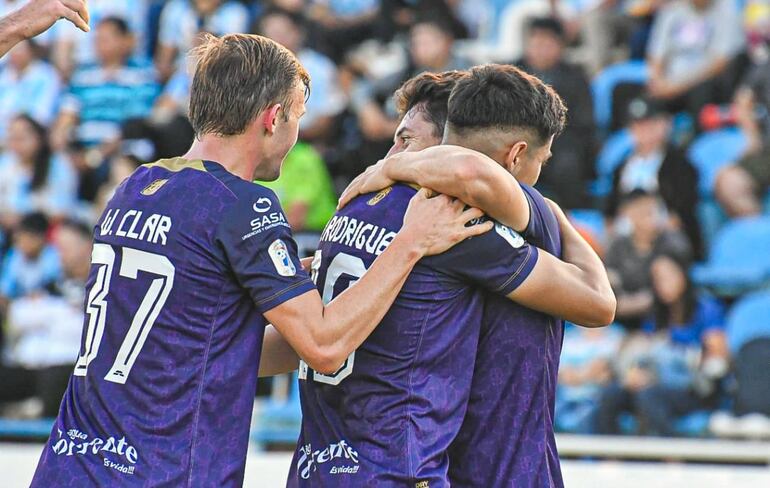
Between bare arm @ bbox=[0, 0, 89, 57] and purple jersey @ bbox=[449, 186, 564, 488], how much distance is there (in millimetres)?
1478

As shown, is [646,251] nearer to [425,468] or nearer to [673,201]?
[673,201]

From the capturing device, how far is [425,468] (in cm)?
334

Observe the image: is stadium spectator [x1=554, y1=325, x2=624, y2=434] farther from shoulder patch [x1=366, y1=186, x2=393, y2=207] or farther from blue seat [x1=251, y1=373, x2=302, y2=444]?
shoulder patch [x1=366, y1=186, x2=393, y2=207]

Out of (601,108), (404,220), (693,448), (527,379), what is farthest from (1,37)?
(601,108)

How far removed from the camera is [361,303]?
10.8 ft

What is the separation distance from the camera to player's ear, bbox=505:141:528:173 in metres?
3.63

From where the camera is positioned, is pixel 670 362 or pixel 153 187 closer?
pixel 153 187

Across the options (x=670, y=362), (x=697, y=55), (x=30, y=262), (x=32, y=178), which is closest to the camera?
(x=670, y=362)

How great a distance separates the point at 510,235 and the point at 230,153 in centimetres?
85

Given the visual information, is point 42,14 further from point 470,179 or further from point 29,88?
point 29,88

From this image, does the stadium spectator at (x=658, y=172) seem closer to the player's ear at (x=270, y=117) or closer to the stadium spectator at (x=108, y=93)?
the stadium spectator at (x=108, y=93)

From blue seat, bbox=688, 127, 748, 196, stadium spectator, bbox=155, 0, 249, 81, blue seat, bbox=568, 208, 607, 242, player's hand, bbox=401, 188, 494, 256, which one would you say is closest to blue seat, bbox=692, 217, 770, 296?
blue seat, bbox=688, 127, 748, 196

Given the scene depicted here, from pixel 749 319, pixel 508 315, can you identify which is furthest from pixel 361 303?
pixel 749 319

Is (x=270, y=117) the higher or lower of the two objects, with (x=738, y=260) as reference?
lower
